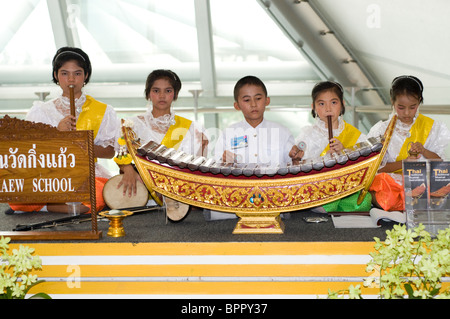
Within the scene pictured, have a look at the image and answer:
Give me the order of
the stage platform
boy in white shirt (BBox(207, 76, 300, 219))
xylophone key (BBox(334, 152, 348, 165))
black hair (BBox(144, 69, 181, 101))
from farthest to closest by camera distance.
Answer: black hair (BBox(144, 69, 181, 101)) < boy in white shirt (BBox(207, 76, 300, 219)) < xylophone key (BBox(334, 152, 348, 165)) < the stage platform

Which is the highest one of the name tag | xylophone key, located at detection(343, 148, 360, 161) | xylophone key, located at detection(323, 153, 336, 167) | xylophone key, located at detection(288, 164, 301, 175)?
the name tag

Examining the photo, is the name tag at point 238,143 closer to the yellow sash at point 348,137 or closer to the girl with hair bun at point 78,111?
the yellow sash at point 348,137

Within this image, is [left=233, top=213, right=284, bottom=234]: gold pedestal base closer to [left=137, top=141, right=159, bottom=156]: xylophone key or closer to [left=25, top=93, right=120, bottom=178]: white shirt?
[left=137, top=141, right=159, bottom=156]: xylophone key

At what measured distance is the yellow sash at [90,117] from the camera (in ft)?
10.6

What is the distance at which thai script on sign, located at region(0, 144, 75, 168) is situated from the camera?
7.59 feet

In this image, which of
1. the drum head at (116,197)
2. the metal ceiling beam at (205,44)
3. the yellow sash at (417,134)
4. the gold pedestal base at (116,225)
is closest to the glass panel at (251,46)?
the metal ceiling beam at (205,44)

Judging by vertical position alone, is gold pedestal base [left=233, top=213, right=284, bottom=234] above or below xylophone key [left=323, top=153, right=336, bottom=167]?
below

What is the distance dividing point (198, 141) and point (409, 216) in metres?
1.35

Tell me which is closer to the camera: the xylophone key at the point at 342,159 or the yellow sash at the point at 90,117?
the xylophone key at the point at 342,159

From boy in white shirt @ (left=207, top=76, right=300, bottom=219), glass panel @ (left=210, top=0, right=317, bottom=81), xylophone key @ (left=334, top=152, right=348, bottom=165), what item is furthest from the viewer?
glass panel @ (left=210, top=0, right=317, bottom=81)

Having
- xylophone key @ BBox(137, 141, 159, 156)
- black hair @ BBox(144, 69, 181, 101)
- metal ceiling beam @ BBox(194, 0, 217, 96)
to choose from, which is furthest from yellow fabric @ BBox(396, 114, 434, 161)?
metal ceiling beam @ BBox(194, 0, 217, 96)

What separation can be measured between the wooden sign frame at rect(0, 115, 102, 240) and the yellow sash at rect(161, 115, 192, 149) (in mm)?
945

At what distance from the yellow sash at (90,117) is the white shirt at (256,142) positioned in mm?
752
